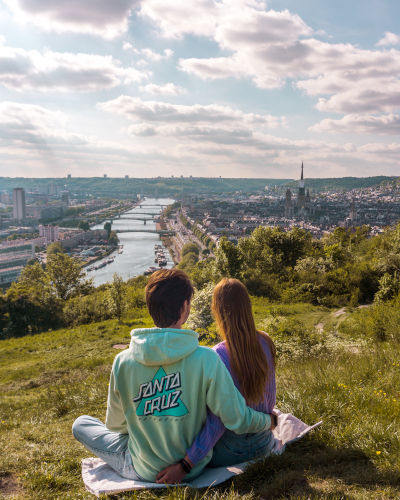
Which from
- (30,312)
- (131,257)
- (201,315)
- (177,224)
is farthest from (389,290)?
(177,224)

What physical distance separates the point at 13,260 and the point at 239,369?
61.8 m

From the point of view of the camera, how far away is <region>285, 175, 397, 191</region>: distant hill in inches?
5877

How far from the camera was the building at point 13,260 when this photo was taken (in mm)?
49969

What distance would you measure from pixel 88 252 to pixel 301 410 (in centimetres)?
7023

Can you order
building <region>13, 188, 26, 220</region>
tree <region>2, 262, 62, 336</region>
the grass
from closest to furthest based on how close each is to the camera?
the grass, tree <region>2, 262, 62, 336</region>, building <region>13, 188, 26, 220</region>

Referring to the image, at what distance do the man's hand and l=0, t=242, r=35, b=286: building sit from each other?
1994 inches

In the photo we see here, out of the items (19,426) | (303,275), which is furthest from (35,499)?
(303,275)

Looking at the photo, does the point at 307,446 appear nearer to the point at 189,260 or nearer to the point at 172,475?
the point at 172,475

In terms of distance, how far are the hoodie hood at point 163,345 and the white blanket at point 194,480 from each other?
2.20 ft

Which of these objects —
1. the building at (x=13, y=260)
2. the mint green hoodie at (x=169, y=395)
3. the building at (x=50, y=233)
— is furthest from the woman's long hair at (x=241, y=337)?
the building at (x=50, y=233)

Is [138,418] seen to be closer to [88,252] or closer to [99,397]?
[99,397]

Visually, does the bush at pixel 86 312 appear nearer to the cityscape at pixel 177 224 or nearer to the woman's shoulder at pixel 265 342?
the woman's shoulder at pixel 265 342

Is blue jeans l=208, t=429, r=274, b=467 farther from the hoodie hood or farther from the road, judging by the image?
the road

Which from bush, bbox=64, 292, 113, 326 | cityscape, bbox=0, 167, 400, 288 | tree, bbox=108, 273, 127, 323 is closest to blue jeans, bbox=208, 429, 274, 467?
tree, bbox=108, 273, 127, 323
